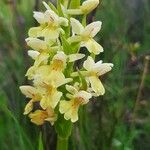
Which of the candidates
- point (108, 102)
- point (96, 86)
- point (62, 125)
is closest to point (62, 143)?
point (62, 125)

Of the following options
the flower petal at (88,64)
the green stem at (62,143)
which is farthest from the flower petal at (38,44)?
the green stem at (62,143)

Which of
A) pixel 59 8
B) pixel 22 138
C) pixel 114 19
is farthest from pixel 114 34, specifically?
pixel 59 8

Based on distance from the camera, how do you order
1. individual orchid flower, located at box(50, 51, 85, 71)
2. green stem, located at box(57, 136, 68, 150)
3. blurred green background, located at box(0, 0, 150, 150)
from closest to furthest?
individual orchid flower, located at box(50, 51, 85, 71) < green stem, located at box(57, 136, 68, 150) < blurred green background, located at box(0, 0, 150, 150)

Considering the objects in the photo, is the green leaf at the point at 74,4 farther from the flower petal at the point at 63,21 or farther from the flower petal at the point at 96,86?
the flower petal at the point at 96,86

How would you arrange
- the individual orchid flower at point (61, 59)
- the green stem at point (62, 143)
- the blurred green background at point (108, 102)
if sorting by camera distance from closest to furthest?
the individual orchid flower at point (61, 59) → the green stem at point (62, 143) → the blurred green background at point (108, 102)

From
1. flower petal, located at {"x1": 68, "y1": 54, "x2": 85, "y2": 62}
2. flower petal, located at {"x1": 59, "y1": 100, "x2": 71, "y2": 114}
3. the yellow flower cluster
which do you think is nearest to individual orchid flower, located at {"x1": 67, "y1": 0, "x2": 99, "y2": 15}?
the yellow flower cluster

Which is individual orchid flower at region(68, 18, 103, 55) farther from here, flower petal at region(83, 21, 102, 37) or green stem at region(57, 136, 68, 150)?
green stem at region(57, 136, 68, 150)

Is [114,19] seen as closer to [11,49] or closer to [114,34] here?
[114,34]
